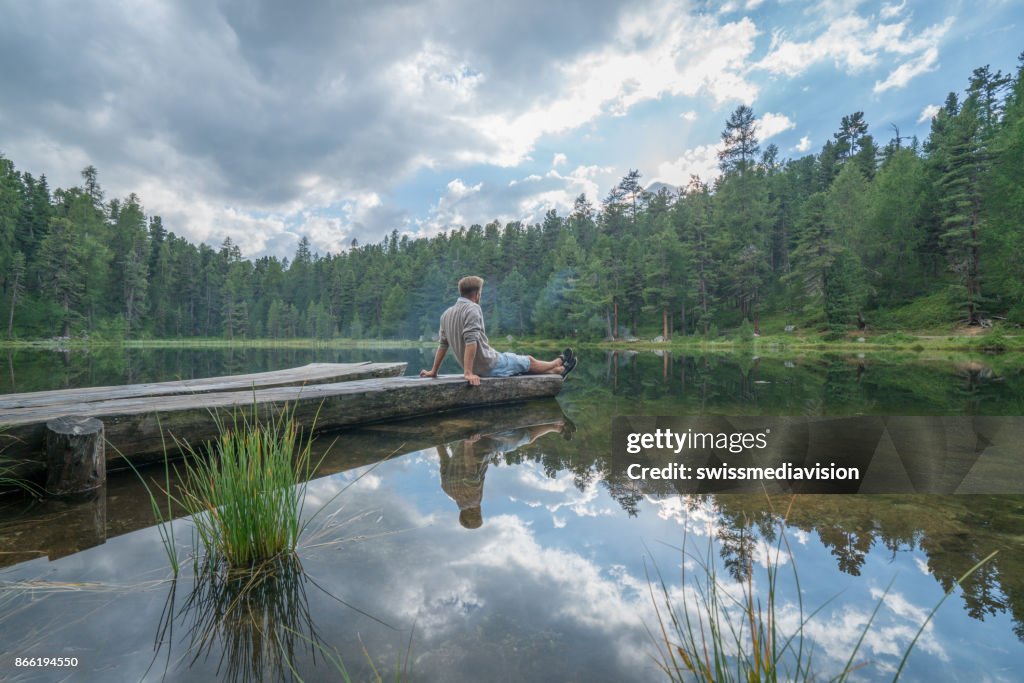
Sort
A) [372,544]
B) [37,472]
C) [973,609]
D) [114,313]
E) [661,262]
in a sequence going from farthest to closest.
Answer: [114,313], [661,262], [37,472], [372,544], [973,609]

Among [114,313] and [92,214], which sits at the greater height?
[92,214]

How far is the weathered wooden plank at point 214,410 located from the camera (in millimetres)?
2564

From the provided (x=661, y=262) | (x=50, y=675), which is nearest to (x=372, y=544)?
(x=50, y=675)

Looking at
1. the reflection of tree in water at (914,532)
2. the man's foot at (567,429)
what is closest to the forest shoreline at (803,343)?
the man's foot at (567,429)

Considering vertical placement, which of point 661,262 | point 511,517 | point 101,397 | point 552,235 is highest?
point 552,235

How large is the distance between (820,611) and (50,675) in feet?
7.29

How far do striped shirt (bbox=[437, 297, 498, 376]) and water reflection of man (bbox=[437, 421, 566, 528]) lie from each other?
1.30 m

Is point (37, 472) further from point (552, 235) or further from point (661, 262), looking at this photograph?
point (552, 235)

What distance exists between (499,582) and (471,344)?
3.70 meters

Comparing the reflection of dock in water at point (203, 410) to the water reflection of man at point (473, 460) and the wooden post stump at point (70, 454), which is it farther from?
the water reflection of man at point (473, 460)

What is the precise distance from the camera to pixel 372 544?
195 centimetres

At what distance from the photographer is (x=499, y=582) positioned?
1670mm

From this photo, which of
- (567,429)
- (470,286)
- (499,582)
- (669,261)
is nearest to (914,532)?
(499,582)

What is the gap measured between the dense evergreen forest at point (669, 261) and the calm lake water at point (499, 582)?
29.6 meters
